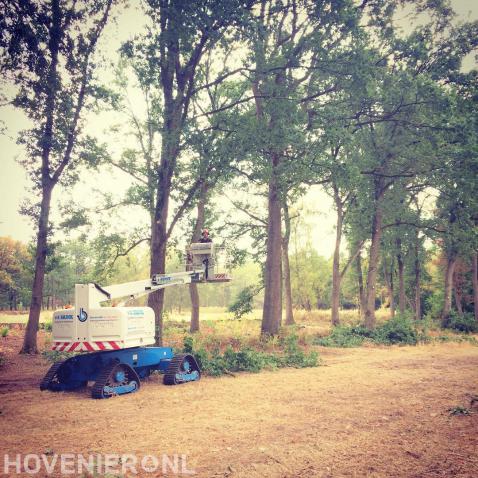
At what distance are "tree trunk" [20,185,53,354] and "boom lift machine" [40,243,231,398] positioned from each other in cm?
737

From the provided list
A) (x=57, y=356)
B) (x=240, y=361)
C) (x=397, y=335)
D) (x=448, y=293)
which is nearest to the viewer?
(x=240, y=361)

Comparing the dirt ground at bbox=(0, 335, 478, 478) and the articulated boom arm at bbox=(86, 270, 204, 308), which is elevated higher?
the articulated boom arm at bbox=(86, 270, 204, 308)

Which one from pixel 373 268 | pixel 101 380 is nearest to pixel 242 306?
pixel 373 268

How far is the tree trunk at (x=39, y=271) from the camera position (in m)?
16.5

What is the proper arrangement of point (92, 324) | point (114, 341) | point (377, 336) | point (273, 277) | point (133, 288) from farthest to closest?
1. point (377, 336)
2. point (273, 277)
3. point (133, 288)
4. point (114, 341)
5. point (92, 324)

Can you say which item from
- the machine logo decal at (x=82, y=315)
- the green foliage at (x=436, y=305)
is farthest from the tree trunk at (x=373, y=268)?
the machine logo decal at (x=82, y=315)

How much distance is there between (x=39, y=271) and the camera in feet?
55.8

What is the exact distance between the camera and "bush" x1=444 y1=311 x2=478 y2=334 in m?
28.2

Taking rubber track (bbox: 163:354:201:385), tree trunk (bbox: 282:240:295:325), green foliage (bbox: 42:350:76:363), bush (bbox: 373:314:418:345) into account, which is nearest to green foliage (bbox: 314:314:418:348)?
bush (bbox: 373:314:418:345)

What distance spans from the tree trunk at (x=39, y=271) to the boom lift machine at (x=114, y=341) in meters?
7.37

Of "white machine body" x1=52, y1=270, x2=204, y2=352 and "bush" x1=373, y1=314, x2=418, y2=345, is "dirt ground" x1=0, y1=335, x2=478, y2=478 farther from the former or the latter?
"bush" x1=373, y1=314, x2=418, y2=345

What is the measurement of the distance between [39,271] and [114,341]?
980 centimetres

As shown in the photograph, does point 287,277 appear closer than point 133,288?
No

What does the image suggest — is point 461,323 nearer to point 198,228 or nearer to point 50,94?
point 198,228
